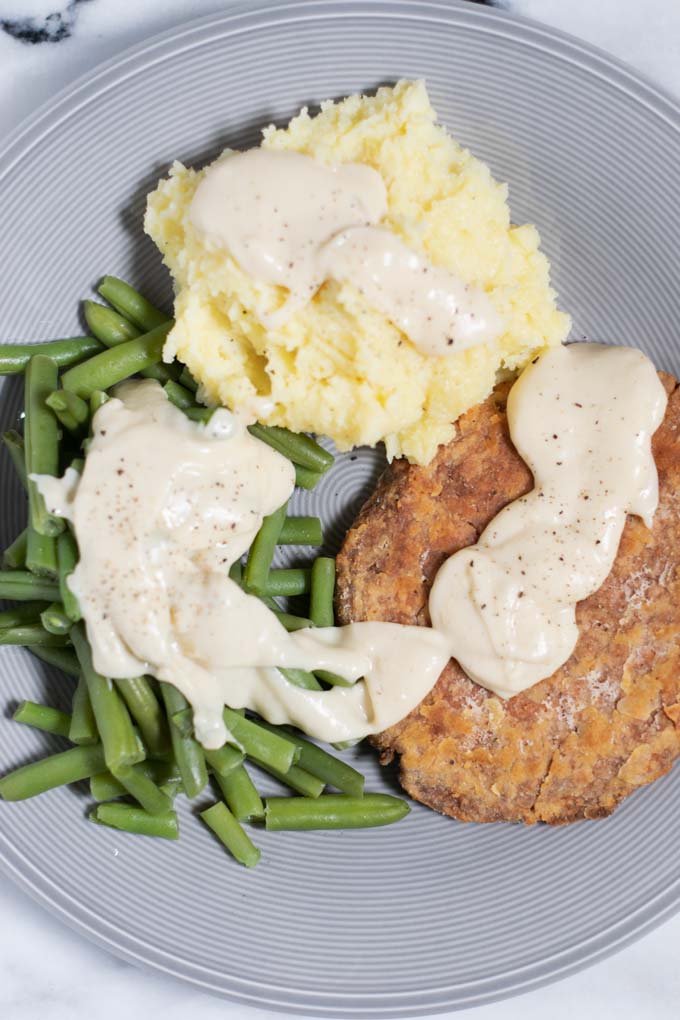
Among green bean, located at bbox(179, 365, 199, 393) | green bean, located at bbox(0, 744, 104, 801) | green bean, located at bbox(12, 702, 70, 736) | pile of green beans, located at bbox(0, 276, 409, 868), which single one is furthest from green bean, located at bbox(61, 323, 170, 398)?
green bean, located at bbox(0, 744, 104, 801)

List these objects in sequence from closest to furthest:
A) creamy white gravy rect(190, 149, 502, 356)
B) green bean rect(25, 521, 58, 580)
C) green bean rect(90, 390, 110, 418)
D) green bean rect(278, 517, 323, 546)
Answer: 1. creamy white gravy rect(190, 149, 502, 356)
2. green bean rect(25, 521, 58, 580)
3. green bean rect(90, 390, 110, 418)
4. green bean rect(278, 517, 323, 546)

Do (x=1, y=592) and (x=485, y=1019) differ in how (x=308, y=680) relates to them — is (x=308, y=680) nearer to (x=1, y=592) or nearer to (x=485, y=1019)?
(x=1, y=592)

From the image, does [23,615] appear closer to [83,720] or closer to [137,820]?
[83,720]

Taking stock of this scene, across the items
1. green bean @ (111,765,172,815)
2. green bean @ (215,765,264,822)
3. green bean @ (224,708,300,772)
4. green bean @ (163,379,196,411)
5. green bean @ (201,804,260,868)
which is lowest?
green bean @ (201,804,260,868)

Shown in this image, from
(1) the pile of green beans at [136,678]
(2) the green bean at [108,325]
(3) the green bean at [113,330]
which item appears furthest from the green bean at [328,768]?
(2) the green bean at [108,325]

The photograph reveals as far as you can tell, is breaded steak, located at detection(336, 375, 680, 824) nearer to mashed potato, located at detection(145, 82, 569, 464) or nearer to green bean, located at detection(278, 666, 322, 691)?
green bean, located at detection(278, 666, 322, 691)
